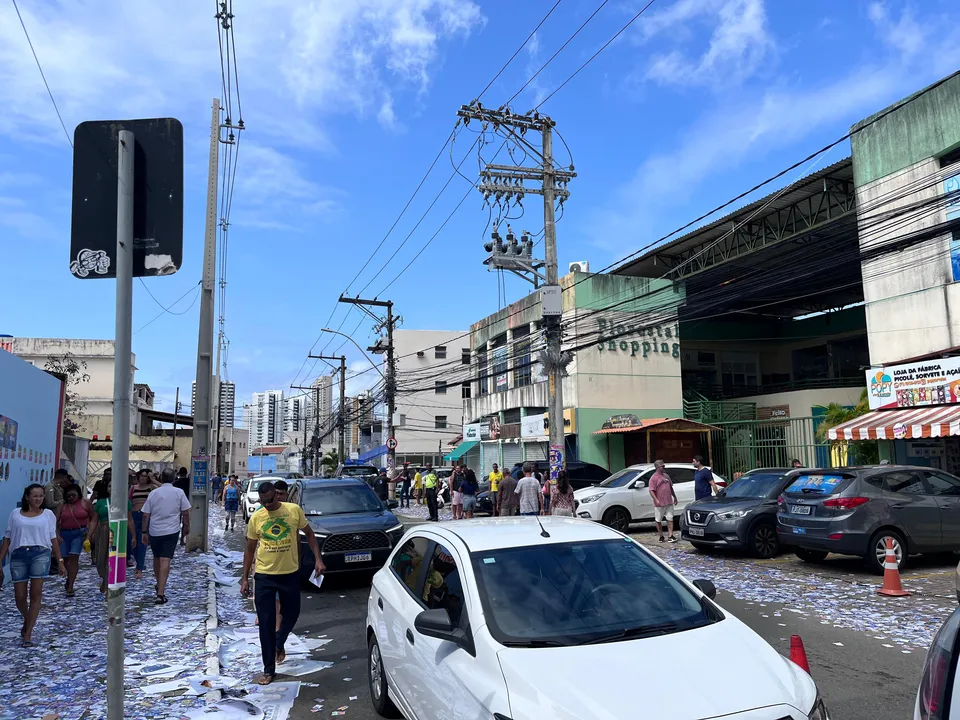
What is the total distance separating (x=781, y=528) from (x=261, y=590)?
8.95 metres

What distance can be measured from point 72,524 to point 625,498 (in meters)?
11.7

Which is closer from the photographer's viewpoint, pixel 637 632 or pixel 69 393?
pixel 637 632

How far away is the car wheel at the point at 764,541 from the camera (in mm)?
12933

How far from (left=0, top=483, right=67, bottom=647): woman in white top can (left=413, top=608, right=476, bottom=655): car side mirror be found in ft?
18.2

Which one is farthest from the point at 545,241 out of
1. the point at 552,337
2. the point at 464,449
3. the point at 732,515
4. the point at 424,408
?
the point at 424,408

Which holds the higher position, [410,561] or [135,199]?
[135,199]

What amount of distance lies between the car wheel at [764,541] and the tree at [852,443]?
7.25 meters

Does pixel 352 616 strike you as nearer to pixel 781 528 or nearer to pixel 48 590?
pixel 48 590

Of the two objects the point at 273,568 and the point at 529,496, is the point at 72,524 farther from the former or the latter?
the point at 529,496

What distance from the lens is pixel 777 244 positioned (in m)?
25.6

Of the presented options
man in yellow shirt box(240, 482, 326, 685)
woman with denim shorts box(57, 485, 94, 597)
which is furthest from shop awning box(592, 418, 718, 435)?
man in yellow shirt box(240, 482, 326, 685)

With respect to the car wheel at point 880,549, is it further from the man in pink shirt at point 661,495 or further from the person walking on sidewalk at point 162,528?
the person walking on sidewalk at point 162,528

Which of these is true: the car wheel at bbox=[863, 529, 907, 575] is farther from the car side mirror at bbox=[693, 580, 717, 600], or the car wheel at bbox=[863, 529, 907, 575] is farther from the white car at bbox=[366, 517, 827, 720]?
the white car at bbox=[366, 517, 827, 720]

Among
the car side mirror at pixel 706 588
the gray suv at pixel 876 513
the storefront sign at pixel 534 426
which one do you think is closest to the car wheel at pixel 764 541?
the gray suv at pixel 876 513
